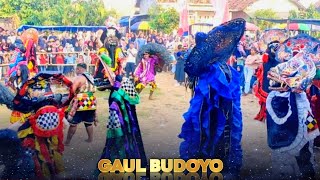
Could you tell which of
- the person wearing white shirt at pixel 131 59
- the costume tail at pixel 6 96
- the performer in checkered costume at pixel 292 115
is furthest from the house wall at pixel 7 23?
the performer in checkered costume at pixel 292 115

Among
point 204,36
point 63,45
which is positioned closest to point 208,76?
point 204,36

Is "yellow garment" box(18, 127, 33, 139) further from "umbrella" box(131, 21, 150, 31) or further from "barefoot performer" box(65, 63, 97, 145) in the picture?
"umbrella" box(131, 21, 150, 31)

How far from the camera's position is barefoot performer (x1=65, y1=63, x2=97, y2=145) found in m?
5.06

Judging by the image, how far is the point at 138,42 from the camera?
5.31 meters

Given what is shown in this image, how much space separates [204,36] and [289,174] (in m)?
1.95

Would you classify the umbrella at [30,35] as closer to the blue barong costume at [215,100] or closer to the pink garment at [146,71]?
the pink garment at [146,71]

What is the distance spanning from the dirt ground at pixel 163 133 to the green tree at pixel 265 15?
866 mm

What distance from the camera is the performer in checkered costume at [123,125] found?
4.85m

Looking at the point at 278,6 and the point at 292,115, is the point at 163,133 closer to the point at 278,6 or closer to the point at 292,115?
the point at 292,115

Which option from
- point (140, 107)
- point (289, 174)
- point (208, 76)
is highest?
point (208, 76)

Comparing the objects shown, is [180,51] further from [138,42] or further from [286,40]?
[286,40]

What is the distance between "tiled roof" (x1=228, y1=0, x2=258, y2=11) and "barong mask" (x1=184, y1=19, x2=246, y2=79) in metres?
0.57

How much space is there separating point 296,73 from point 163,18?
167 centimetres

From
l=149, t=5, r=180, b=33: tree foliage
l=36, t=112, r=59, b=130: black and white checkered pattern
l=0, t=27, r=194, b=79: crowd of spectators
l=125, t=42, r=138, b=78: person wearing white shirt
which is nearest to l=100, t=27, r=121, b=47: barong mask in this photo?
l=0, t=27, r=194, b=79: crowd of spectators
